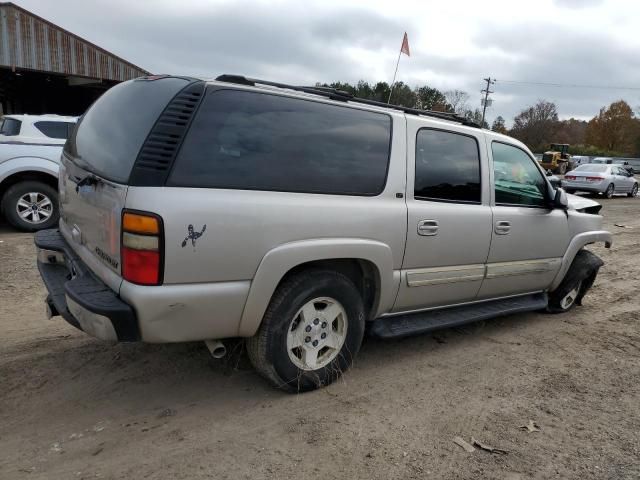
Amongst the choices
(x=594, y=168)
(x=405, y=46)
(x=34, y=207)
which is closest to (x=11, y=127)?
(x=34, y=207)

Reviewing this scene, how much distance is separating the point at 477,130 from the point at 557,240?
→ 1429mm

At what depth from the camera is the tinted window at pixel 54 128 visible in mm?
8016

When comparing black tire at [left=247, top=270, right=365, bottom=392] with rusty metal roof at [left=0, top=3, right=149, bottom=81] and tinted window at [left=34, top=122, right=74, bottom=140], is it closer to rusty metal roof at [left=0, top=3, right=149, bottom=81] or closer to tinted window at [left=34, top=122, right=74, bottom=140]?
tinted window at [left=34, top=122, right=74, bottom=140]

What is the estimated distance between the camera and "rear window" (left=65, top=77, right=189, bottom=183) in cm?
269

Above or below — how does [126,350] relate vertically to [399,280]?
below

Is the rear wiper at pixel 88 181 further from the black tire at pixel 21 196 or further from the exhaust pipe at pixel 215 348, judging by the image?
the black tire at pixel 21 196

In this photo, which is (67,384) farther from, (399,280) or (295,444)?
(399,280)

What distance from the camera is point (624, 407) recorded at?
3354 millimetres

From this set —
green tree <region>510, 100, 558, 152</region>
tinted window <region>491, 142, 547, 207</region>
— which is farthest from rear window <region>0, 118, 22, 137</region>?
green tree <region>510, 100, 558, 152</region>

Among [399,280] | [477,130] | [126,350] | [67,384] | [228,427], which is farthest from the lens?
[477,130]

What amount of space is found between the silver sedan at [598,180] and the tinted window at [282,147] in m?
18.4

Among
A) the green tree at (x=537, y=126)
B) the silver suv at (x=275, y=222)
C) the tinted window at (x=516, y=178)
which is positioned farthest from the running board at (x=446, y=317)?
the green tree at (x=537, y=126)

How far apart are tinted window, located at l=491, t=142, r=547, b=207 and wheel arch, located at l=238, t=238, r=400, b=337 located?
1401mm

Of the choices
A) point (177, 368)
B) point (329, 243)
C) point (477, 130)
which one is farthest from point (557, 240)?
point (177, 368)
